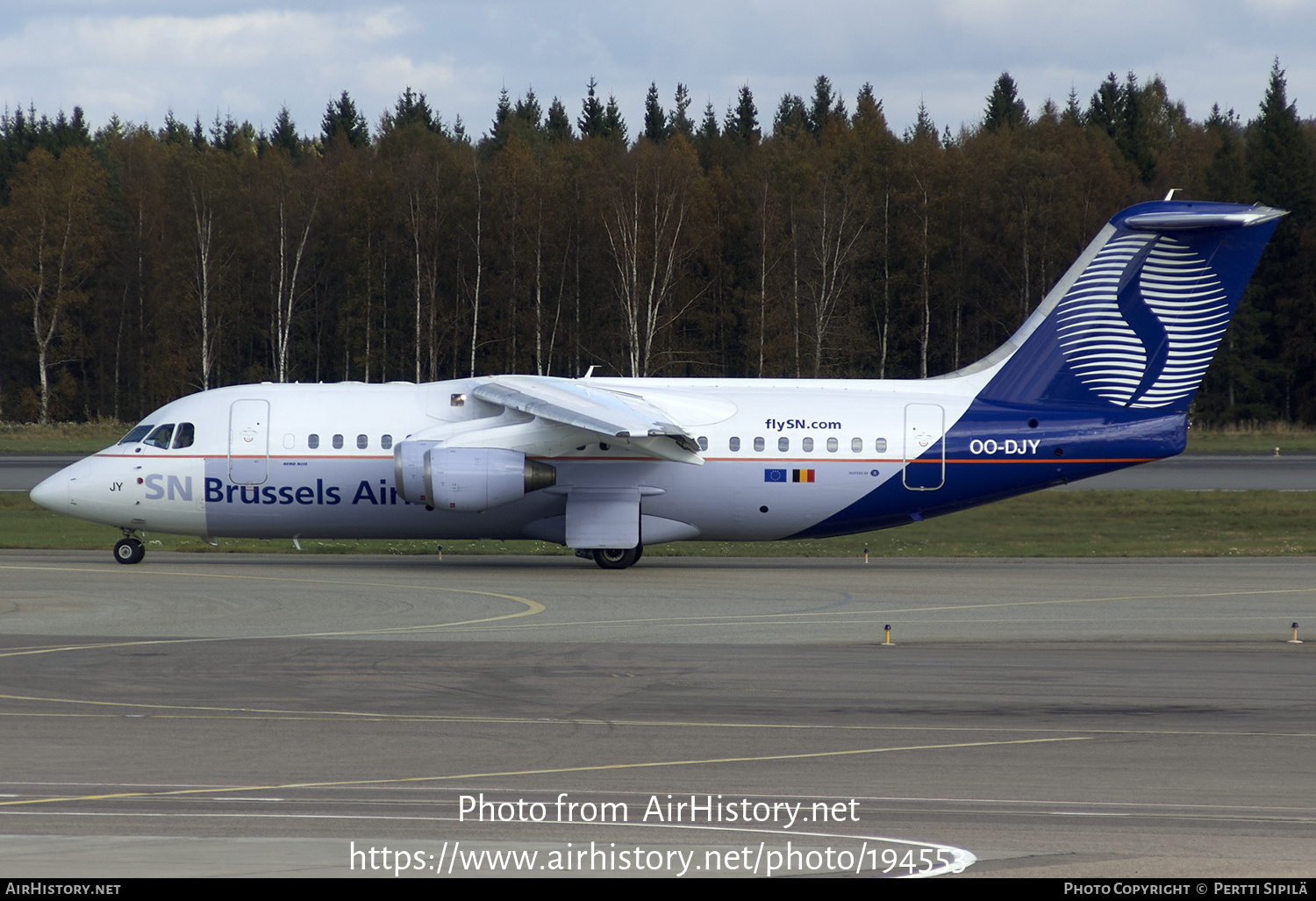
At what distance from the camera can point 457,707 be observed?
14.4 meters

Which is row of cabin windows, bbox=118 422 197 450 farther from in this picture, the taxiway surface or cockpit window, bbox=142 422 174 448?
the taxiway surface

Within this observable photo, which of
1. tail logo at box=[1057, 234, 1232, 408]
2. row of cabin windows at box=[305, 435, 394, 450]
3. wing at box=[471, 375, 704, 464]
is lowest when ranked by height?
row of cabin windows at box=[305, 435, 394, 450]

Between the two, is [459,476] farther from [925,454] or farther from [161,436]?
[925,454]

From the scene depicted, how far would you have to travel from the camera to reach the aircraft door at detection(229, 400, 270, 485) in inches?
1103

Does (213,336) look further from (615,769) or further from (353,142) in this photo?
(615,769)

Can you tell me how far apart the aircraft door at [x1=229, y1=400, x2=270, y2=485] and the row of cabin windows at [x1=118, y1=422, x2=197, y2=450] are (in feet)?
3.15

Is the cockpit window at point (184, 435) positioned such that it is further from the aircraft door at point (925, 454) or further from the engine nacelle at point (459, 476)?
the aircraft door at point (925, 454)

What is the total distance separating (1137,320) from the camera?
27.5 meters

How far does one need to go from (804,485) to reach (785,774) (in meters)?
16.4

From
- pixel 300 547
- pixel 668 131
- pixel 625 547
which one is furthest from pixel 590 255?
pixel 625 547

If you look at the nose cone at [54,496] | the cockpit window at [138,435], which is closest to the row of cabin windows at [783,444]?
the cockpit window at [138,435]

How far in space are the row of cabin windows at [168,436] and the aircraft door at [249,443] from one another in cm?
96

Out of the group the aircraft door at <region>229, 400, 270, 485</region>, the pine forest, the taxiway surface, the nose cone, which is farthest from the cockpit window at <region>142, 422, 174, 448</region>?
the pine forest

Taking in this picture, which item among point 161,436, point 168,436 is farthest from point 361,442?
point 161,436
